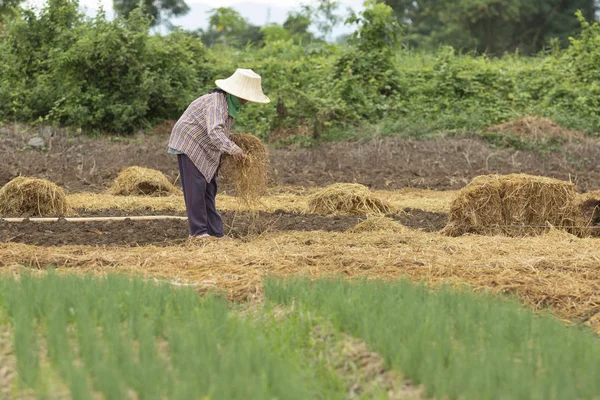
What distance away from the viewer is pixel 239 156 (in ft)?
26.5

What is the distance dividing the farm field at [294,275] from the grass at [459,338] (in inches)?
0.7

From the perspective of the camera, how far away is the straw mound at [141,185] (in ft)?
39.1

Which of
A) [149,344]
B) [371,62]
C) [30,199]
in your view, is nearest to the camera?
[149,344]

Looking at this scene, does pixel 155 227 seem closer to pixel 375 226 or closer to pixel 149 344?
pixel 375 226

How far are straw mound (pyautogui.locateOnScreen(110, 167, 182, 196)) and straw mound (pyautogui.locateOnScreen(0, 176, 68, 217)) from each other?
213 centimetres

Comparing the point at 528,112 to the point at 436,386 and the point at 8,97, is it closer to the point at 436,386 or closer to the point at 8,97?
the point at 8,97

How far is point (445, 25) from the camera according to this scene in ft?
112

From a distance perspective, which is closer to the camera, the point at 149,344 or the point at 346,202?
the point at 149,344

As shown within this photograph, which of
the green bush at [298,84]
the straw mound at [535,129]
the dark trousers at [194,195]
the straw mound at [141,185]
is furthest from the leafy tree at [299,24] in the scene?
the dark trousers at [194,195]

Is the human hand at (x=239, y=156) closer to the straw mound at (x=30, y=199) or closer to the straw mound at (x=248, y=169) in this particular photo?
the straw mound at (x=248, y=169)

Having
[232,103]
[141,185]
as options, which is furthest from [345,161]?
[232,103]

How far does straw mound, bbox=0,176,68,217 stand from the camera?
9734 mm

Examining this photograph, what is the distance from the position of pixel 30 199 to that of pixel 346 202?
3.39 m

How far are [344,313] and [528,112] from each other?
559 inches
